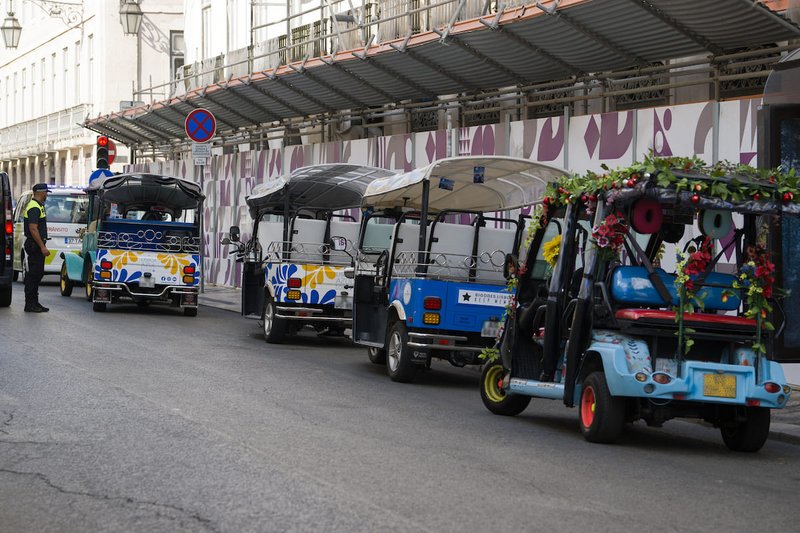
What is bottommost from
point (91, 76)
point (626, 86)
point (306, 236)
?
point (306, 236)

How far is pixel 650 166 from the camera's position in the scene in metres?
10.3

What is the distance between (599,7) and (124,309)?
1124 centimetres

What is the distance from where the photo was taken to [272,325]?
19.0 meters

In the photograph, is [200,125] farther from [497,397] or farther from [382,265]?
[497,397]

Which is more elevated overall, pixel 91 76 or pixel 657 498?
pixel 91 76

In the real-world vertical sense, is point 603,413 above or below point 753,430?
above

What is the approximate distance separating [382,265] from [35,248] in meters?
9.03

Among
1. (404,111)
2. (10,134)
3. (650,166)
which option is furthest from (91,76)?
(650,166)

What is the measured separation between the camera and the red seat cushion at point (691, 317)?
10203mm

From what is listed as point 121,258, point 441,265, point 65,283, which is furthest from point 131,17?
point 441,265

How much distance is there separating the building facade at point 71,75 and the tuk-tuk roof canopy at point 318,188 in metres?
25.9

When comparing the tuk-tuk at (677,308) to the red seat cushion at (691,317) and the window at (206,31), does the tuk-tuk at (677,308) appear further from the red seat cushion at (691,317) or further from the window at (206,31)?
the window at (206,31)

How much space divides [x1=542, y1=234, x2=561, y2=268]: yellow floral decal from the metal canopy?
558cm

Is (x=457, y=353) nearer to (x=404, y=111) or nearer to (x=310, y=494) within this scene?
(x=310, y=494)
